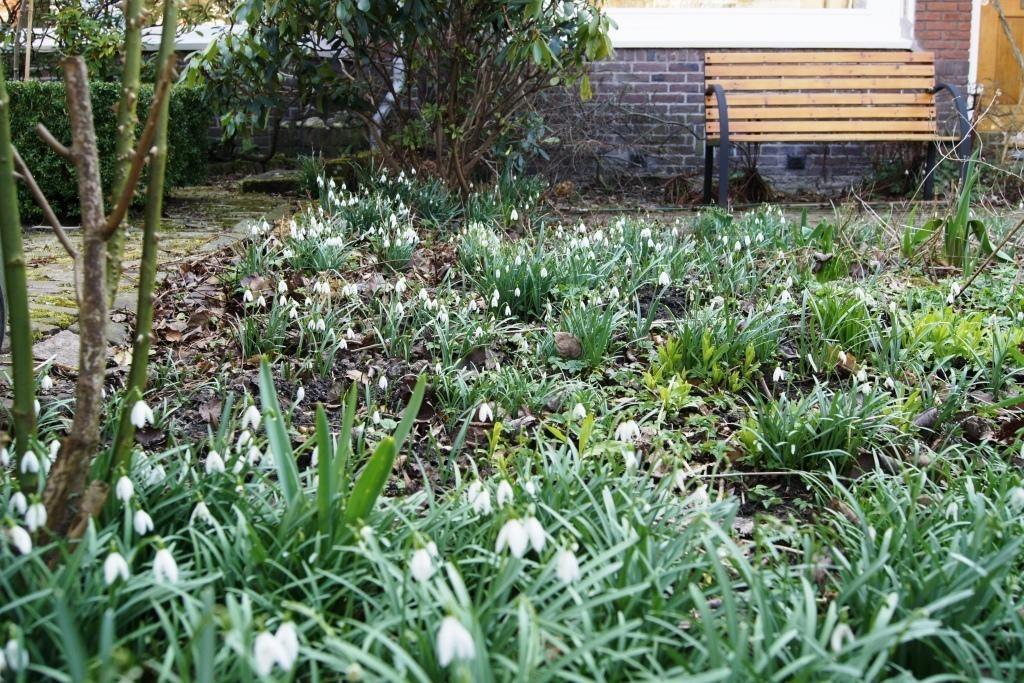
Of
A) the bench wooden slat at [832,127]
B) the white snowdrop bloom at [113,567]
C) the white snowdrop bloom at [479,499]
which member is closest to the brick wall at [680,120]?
the bench wooden slat at [832,127]

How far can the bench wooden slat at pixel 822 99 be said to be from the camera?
8.42 m

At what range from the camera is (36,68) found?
365 inches

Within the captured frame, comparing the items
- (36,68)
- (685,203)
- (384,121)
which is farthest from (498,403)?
(36,68)

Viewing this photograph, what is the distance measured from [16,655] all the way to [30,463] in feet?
1.77

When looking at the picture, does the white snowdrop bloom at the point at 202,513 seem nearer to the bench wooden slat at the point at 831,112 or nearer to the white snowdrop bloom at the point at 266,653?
the white snowdrop bloom at the point at 266,653

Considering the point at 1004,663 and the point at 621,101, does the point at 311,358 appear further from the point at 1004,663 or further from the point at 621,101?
the point at 621,101

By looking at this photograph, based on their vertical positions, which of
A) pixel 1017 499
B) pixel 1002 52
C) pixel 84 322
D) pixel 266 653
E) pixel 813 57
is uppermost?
pixel 1002 52

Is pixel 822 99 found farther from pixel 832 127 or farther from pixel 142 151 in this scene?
pixel 142 151

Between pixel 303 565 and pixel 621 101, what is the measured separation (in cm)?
817

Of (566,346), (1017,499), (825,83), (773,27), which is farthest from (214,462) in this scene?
(773,27)

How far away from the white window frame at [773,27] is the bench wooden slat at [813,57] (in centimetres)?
58

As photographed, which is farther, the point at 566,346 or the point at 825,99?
the point at 825,99

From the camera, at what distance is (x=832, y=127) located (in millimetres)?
8375

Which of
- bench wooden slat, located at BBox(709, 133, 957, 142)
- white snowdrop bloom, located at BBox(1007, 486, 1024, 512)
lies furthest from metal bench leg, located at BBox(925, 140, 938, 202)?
white snowdrop bloom, located at BBox(1007, 486, 1024, 512)
